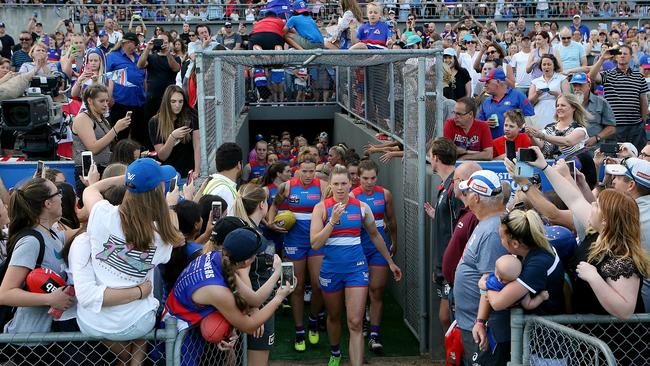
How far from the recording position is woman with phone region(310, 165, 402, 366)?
23.7 ft

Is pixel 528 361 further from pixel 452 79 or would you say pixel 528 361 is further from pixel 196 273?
pixel 452 79

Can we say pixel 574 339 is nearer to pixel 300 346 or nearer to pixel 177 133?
pixel 300 346

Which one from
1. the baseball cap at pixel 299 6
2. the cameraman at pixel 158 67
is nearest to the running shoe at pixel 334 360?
the baseball cap at pixel 299 6

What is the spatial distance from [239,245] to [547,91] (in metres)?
6.72

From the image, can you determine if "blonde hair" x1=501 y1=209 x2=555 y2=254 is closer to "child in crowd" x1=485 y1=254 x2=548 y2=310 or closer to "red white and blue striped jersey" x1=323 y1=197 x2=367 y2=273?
"child in crowd" x1=485 y1=254 x2=548 y2=310

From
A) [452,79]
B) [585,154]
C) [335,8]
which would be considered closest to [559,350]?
[585,154]

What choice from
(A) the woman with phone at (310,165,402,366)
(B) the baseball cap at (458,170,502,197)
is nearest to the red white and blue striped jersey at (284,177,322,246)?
(A) the woman with phone at (310,165,402,366)

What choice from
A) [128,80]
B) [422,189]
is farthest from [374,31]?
[422,189]

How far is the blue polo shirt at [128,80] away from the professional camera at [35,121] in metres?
1.90

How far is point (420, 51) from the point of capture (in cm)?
746

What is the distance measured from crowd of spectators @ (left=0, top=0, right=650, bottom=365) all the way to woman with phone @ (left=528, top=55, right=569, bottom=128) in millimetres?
27

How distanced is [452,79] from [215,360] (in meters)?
6.77

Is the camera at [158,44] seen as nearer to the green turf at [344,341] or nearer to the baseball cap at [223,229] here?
the green turf at [344,341]

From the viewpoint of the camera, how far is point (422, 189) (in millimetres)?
7723
